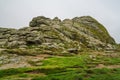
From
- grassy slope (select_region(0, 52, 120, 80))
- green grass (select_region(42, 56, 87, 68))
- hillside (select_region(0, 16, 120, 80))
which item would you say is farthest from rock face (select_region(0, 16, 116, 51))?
grassy slope (select_region(0, 52, 120, 80))

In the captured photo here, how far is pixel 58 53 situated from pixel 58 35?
90.5 feet

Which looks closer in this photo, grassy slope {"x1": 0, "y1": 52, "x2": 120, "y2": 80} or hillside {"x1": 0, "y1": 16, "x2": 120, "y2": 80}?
grassy slope {"x1": 0, "y1": 52, "x2": 120, "y2": 80}

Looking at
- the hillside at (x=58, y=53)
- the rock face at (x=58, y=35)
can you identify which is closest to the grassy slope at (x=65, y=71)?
the hillside at (x=58, y=53)

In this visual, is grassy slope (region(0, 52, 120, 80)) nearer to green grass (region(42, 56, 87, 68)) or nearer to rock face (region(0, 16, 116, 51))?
green grass (region(42, 56, 87, 68))

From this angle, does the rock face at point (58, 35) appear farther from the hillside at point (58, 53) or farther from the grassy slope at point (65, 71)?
the grassy slope at point (65, 71)

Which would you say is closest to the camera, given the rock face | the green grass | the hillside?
the hillside

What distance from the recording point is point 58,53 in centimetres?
11206

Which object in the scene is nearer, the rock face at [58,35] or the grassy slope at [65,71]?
the grassy slope at [65,71]

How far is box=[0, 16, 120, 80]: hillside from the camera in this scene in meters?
75.1

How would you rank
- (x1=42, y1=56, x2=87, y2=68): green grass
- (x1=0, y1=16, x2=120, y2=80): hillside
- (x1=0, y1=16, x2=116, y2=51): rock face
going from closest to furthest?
(x1=0, y1=16, x2=120, y2=80): hillside
(x1=42, y1=56, x2=87, y2=68): green grass
(x1=0, y1=16, x2=116, y2=51): rock face

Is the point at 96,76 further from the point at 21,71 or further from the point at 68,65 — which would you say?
the point at 21,71

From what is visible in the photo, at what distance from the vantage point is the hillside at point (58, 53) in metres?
75.1

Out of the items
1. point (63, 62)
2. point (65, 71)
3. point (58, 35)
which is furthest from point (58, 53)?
point (65, 71)

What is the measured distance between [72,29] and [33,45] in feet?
119
